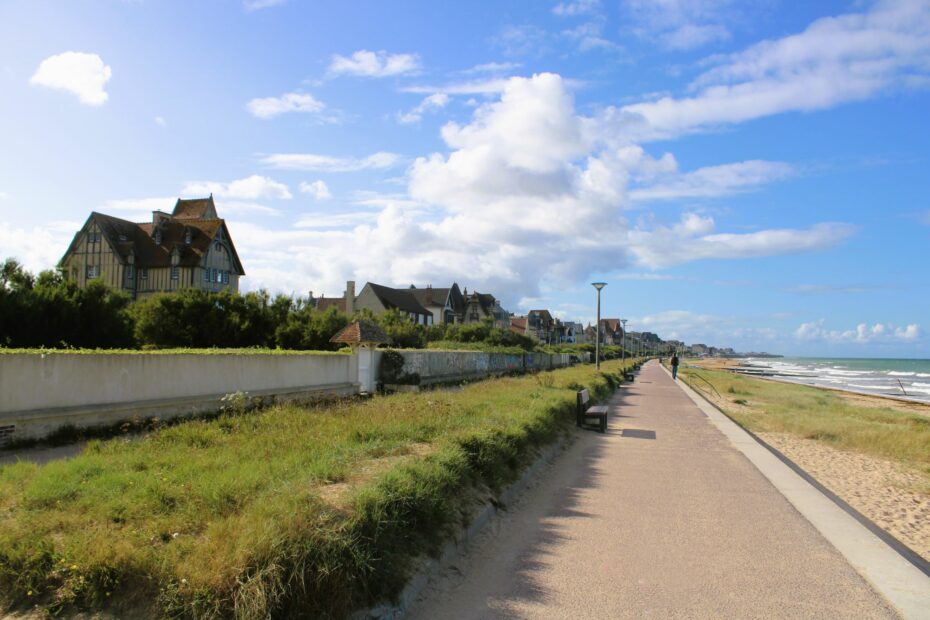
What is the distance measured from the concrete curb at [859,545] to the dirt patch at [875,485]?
38 centimetres

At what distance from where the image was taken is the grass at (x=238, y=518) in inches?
152

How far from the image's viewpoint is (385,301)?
228 feet

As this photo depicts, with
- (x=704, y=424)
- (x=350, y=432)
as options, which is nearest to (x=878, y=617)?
(x=350, y=432)

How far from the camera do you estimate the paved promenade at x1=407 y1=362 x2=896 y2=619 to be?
4.98m

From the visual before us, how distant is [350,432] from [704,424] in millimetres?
12878

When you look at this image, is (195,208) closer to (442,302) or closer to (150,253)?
(150,253)

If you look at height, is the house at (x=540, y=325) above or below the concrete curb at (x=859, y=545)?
above

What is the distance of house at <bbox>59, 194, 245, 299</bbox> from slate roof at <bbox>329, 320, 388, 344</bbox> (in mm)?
28383

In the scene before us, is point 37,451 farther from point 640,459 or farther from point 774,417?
point 774,417

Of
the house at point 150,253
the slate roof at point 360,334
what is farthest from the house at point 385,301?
the slate roof at point 360,334

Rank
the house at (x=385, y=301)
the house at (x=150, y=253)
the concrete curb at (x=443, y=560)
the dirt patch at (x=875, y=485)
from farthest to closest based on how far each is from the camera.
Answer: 1. the house at (x=385, y=301)
2. the house at (x=150, y=253)
3. the dirt patch at (x=875, y=485)
4. the concrete curb at (x=443, y=560)

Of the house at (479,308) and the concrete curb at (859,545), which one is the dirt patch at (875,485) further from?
the house at (479,308)

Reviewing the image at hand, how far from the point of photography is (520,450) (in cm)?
1008

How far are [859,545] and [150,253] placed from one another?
4871cm
